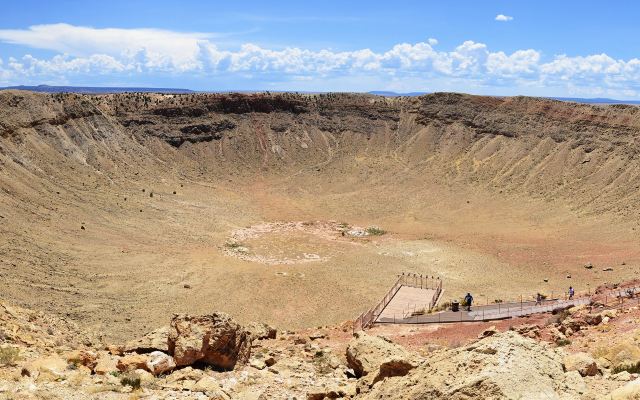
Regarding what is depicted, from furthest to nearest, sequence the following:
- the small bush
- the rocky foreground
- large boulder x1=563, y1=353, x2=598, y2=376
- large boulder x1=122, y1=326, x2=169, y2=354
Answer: large boulder x1=122, y1=326, x2=169, y2=354, the small bush, large boulder x1=563, y1=353, x2=598, y2=376, the rocky foreground

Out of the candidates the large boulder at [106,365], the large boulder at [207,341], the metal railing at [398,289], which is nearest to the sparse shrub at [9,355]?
the large boulder at [106,365]

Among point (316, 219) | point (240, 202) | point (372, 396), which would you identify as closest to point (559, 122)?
point (316, 219)

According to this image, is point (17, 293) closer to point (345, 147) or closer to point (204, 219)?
point (204, 219)

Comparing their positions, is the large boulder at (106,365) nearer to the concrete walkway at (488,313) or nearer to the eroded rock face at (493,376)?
the eroded rock face at (493,376)

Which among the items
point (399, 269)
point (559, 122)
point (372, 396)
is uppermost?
point (559, 122)

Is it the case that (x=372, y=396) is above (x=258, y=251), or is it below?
above

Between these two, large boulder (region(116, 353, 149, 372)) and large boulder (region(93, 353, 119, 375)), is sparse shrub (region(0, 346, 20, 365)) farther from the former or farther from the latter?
large boulder (region(116, 353, 149, 372))

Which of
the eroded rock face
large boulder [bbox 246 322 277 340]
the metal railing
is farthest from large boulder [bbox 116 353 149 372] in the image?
the metal railing
